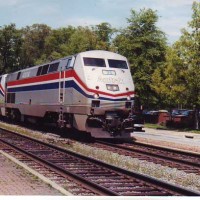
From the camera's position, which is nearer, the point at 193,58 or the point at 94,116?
the point at 94,116

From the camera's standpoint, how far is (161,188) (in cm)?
928

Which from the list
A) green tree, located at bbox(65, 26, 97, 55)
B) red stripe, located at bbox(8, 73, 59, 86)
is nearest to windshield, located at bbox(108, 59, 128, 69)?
red stripe, located at bbox(8, 73, 59, 86)

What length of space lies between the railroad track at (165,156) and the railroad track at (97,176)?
7.53ft

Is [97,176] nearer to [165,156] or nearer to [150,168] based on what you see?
[150,168]

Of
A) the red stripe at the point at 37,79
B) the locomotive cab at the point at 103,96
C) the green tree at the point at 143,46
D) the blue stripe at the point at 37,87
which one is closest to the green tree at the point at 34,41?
the green tree at the point at 143,46

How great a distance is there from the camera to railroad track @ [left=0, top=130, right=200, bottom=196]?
29.6ft

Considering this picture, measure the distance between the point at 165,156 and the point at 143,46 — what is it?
1093 inches

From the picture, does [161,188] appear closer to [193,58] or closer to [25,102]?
[25,102]

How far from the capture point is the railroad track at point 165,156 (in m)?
13.4

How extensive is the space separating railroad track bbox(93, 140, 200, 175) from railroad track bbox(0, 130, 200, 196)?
2294 mm

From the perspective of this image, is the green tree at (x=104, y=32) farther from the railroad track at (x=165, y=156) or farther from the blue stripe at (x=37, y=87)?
the railroad track at (x=165, y=156)

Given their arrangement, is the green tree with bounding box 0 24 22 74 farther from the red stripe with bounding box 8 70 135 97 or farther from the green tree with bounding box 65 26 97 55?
the red stripe with bounding box 8 70 135 97

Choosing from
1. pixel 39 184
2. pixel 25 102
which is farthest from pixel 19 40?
pixel 39 184

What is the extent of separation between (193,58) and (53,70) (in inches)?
576
